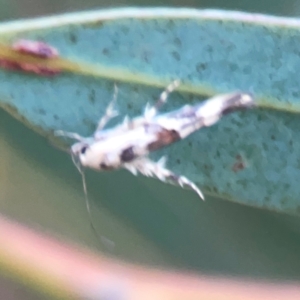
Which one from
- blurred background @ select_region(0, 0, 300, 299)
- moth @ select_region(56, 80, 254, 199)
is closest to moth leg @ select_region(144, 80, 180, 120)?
moth @ select_region(56, 80, 254, 199)

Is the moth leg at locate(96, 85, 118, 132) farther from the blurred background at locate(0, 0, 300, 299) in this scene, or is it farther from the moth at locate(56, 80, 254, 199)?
the blurred background at locate(0, 0, 300, 299)

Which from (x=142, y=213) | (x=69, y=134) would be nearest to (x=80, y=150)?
(x=69, y=134)

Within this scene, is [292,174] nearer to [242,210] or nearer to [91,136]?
[242,210]

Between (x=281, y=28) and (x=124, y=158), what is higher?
(x=281, y=28)

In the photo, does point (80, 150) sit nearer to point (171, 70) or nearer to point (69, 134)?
point (69, 134)

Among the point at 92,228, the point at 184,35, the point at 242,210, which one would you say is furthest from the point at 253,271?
the point at 184,35

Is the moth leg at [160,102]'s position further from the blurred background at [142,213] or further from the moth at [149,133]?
the blurred background at [142,213]
